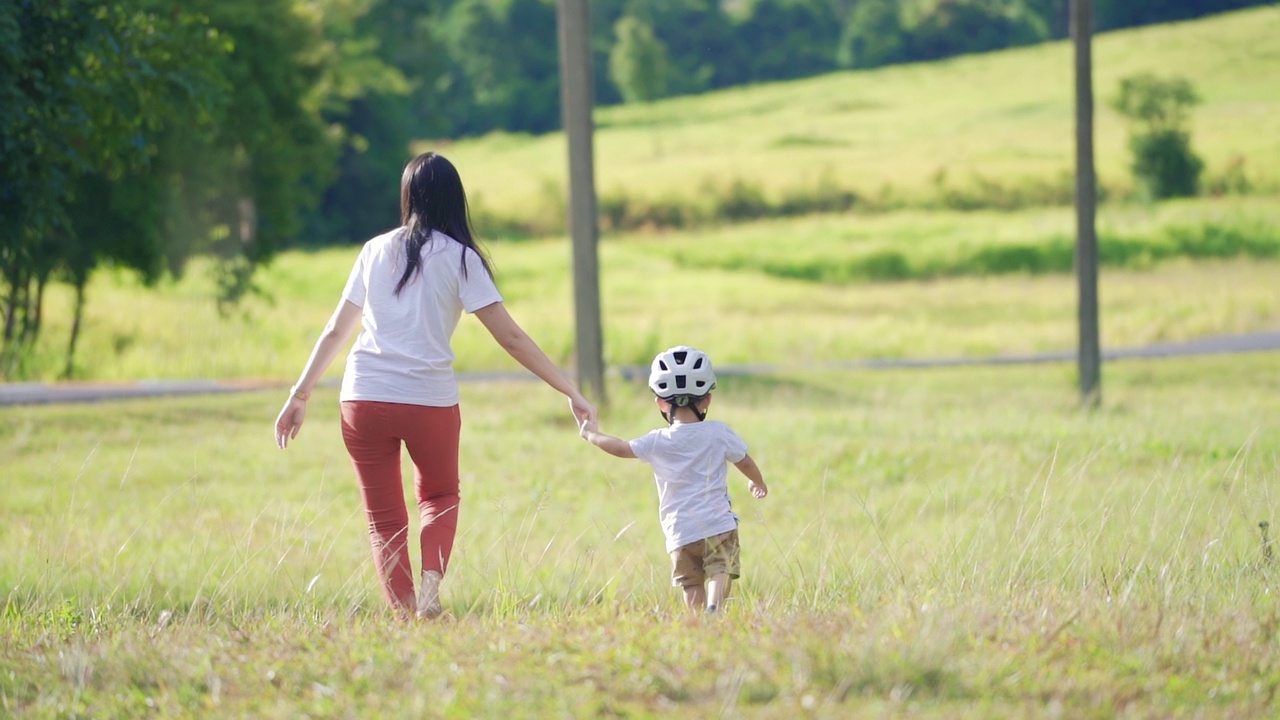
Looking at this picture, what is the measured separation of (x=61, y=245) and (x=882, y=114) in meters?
59.5

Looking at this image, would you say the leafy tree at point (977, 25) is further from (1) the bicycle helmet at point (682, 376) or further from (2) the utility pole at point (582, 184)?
(1) the bicycle helmet at point (682, 376)

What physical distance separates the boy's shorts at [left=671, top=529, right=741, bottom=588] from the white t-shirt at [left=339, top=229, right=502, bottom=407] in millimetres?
1023

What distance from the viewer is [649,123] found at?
79.9 m

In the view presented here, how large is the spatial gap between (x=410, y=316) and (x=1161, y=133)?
2004 inches

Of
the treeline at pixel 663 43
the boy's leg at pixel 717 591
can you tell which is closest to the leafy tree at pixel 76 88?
the boy's leg at pixel 717 591

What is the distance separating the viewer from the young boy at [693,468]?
5.24 m

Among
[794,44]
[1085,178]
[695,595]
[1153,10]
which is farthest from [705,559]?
[794,44]

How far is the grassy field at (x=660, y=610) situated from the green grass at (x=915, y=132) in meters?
37.7

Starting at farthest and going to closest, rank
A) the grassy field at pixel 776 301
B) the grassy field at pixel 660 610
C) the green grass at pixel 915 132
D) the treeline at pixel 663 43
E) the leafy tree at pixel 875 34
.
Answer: the leafy tree at pixel 875 34
the treeline at pixel 663 43
the green grass at pixel 915 132
the grassy field at pixel 776 301
the grassy field at pixel 660 610

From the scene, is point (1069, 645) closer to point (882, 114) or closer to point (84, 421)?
point (84, 421)

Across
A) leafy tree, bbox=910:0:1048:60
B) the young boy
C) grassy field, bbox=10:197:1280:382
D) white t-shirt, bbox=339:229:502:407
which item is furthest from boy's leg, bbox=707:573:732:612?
leafy tree, bbox=910:0:1048:60

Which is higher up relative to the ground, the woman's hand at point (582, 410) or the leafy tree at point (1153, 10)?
the leafy tree at point (1153, 10)

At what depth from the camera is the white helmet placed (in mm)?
5215

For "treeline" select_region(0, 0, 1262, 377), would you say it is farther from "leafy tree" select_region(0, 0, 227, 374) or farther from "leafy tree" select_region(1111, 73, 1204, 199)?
"leafy tree" select_region(1111, 73, 1204, 199)
